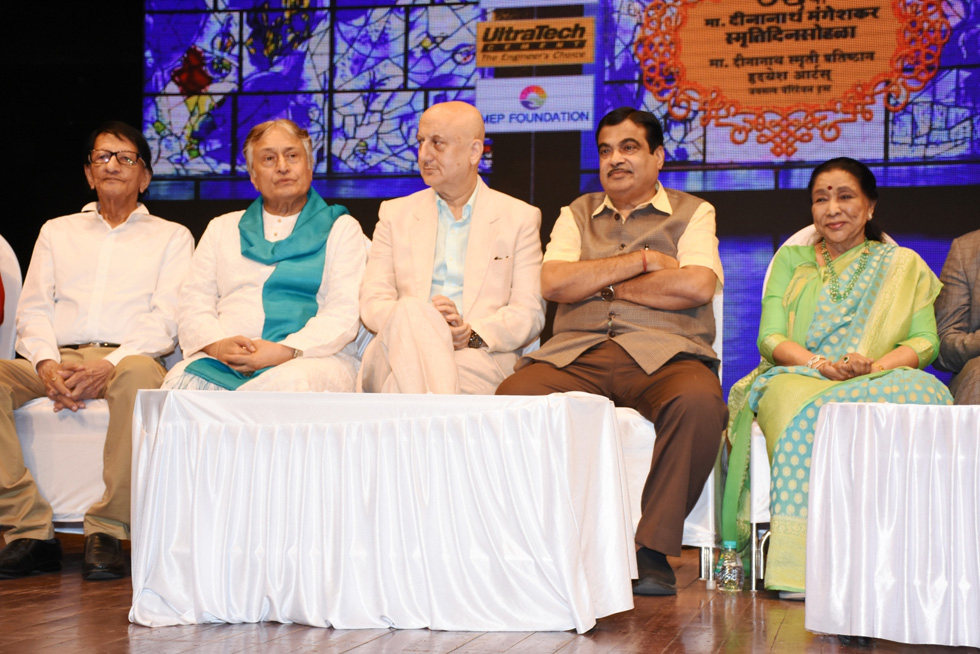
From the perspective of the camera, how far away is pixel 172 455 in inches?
92.1

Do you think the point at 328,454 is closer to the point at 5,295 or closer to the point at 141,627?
the point at 141,627

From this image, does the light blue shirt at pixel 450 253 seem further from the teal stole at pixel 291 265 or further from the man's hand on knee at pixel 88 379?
the man's hand on knee at pixel 88 379

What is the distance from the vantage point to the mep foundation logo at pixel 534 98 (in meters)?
5.35

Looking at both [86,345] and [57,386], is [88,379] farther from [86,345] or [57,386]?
[86,345]

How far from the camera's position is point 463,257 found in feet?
11.2

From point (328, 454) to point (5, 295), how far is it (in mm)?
2020

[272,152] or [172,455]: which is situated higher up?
[272,152]

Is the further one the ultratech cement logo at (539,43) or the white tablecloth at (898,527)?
the ultratech cement logo at (539,43)

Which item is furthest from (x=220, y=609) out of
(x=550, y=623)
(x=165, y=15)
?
(x=165, y=15)

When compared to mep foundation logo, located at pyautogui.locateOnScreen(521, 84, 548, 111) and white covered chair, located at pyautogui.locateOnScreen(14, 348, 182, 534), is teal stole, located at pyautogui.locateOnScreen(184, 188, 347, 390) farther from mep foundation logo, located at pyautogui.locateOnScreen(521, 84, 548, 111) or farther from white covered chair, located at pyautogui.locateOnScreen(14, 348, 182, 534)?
mep foundation logo, located at pyautogui.locateOnScreen(521, 84, 548, 111)

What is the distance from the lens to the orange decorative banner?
198 inches

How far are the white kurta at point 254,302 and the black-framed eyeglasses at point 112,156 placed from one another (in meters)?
0.42

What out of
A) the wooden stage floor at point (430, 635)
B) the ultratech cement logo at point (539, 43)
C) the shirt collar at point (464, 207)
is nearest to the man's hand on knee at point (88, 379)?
the wooden stage floor at point (430, 635)

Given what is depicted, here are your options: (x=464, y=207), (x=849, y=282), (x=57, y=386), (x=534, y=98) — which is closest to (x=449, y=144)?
(x=464, y=207)
